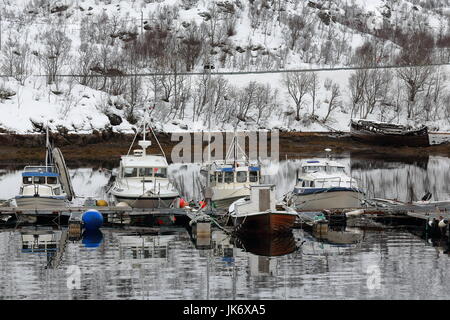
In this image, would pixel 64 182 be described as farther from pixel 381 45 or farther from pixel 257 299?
pixel 381 45

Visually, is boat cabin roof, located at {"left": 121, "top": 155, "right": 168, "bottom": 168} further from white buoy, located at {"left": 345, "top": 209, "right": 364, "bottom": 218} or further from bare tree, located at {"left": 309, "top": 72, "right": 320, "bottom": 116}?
bare tree, located at {"left": 309, "top": 72, "right": 320, "bottom": 116}

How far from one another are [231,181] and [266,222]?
7835 mm

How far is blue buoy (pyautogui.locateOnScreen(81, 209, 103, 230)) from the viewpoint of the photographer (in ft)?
114

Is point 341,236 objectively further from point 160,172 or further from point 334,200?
point 160,172

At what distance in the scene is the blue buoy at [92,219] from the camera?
114 feet

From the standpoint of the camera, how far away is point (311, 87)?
104 meters

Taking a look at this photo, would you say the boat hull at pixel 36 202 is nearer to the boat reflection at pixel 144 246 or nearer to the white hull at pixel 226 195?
the boat reflection at pixel 144 246

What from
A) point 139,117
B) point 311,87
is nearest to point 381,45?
point 311,87

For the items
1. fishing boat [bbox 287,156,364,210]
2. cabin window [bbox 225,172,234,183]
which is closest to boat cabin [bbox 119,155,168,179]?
cabin window [bbox 225,172,234,183]

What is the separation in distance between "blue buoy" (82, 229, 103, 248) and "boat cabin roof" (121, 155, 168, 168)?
5384mm

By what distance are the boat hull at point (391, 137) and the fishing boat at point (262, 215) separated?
5968 centimetres

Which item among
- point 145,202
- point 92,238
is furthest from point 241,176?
point 92,238

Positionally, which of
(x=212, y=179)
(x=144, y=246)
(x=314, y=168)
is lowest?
(x=144, y=246)

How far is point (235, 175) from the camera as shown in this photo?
133ft
